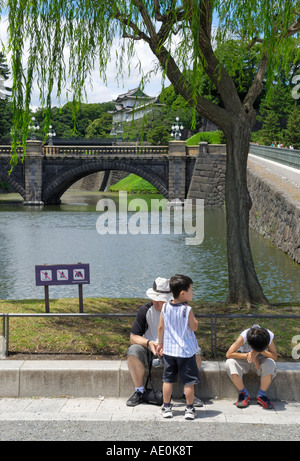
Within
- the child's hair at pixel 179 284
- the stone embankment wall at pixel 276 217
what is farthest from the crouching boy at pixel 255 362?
the stone embankment wall at pixel 276 217

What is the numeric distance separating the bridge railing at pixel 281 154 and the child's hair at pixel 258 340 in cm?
2468

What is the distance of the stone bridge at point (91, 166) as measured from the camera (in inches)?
1970

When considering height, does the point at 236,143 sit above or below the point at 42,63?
below

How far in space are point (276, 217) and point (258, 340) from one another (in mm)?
18518

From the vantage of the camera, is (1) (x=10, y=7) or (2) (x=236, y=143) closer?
(1) (x=10, y=7)

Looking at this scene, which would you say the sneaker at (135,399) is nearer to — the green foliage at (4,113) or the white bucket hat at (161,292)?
the white bucket hat at (161,292)

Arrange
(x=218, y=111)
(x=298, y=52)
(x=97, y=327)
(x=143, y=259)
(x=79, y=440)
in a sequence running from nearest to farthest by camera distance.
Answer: (x=79, y=440)
(x=97, y=327)
(x=218, y=111)
(x=298, y=52)
(x=143, y=259)

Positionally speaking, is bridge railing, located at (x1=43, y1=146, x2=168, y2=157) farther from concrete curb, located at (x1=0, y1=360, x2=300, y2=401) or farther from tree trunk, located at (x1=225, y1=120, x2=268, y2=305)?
concrete curb, located at (x1=0, y1=360, x2=300, y2=401)

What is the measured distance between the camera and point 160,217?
38.0 m

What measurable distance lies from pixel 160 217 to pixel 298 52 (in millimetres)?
26260

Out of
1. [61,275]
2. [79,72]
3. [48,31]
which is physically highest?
[48,31]

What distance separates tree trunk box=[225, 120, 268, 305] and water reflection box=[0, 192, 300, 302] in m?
5.06

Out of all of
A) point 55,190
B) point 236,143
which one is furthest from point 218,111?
point 55,190

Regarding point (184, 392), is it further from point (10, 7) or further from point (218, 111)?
point (10, 7)
